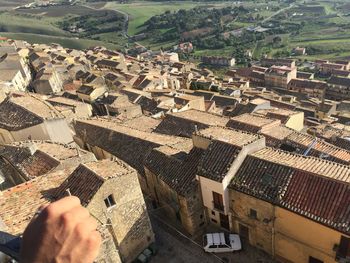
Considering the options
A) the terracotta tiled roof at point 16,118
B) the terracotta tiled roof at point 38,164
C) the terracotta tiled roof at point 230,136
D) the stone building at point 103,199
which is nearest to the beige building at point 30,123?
the terracotta tiled roof at point 16,118

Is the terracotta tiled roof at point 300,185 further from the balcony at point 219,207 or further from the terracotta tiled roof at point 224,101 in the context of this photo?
the terracotta tiled roof at point 224,101

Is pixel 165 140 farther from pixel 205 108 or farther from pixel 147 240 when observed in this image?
pixel 205 108

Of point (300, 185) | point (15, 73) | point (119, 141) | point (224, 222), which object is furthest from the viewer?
point (15, 73)

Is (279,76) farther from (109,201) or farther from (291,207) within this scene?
(109,201)

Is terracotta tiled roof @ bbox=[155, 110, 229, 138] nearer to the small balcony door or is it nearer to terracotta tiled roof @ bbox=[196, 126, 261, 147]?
terracotta tiled roof @ bbox=[196, 126, 261, 147]

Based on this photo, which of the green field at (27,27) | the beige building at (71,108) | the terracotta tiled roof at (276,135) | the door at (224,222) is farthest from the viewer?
the green field at (27,27)

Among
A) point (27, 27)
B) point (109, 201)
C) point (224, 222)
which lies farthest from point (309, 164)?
point (27, 27)

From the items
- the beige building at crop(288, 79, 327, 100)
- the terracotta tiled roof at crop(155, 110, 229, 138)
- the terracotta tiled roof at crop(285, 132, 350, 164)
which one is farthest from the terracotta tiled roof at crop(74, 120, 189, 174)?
the beige building at crop(288, 79, 327, 100)

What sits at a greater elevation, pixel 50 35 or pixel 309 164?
pixel 309 164
